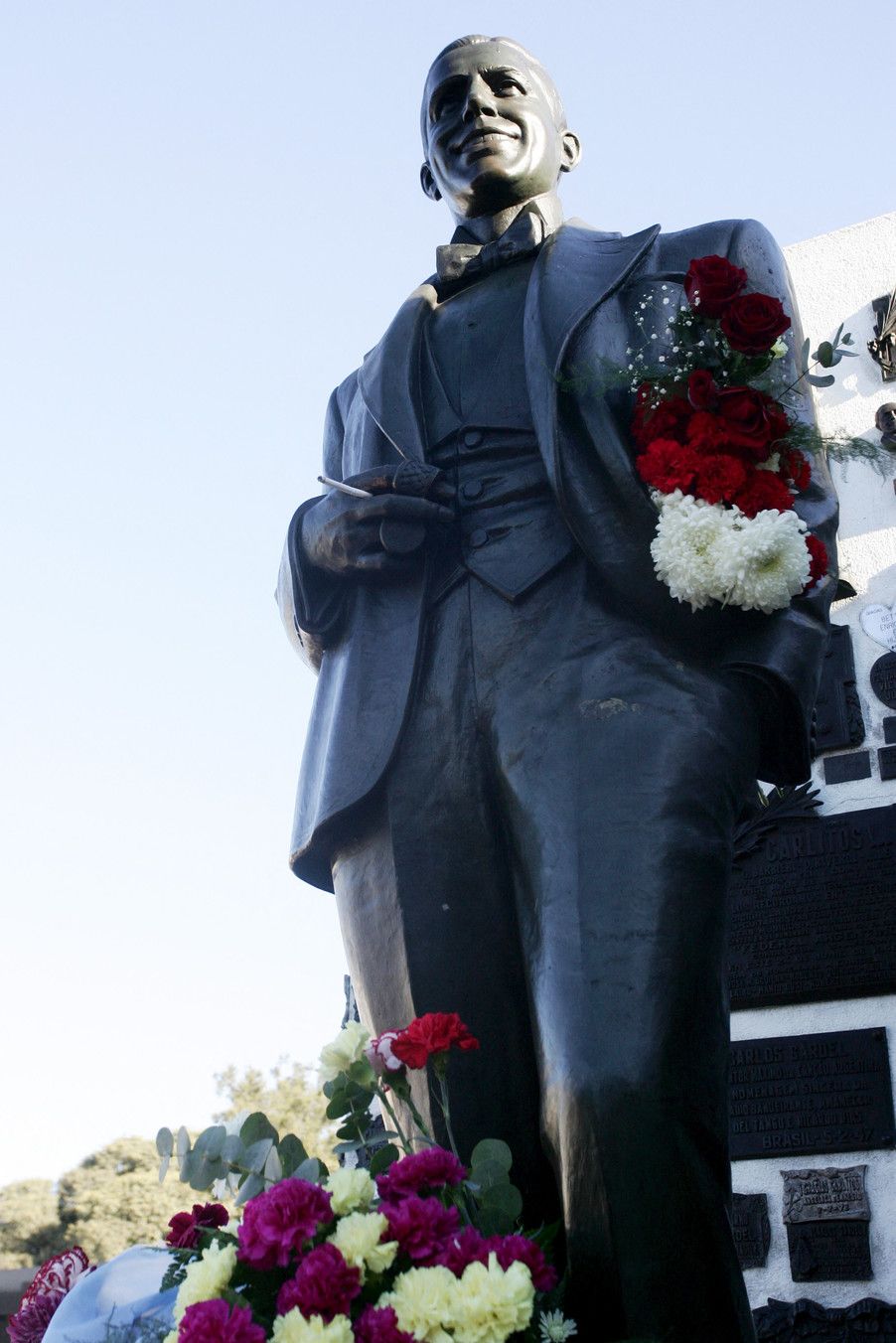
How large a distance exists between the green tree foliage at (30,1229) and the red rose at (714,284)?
20.9 meters

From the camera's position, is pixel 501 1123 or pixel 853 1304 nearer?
pixel 501 1123

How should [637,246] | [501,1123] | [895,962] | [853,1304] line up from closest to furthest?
[501,1123] → [637,246] → [853,1304] → [895,962]

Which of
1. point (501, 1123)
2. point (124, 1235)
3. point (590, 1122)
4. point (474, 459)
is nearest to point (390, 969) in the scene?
point (501, 1123)

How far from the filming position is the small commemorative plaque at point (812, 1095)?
630 cm

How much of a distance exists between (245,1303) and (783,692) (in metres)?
1.43

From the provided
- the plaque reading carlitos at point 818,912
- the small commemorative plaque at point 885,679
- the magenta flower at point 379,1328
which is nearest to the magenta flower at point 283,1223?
the magenta flower at point 379,1328

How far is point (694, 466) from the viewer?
10.1 feet

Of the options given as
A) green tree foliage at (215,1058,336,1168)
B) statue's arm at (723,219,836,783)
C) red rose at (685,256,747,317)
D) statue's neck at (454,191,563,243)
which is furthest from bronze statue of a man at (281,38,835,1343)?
green tree foliage at (215,1058,336,1168)

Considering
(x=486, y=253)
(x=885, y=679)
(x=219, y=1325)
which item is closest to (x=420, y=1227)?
(x=219, y=1325)

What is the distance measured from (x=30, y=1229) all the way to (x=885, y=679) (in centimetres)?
1854

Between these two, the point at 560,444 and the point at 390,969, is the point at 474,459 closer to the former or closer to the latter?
the point at 560,444

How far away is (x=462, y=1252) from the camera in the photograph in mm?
2438

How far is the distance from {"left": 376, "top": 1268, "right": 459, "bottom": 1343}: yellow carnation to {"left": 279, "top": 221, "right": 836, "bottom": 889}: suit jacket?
1099mm

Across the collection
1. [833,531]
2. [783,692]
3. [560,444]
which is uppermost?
[560,444]
